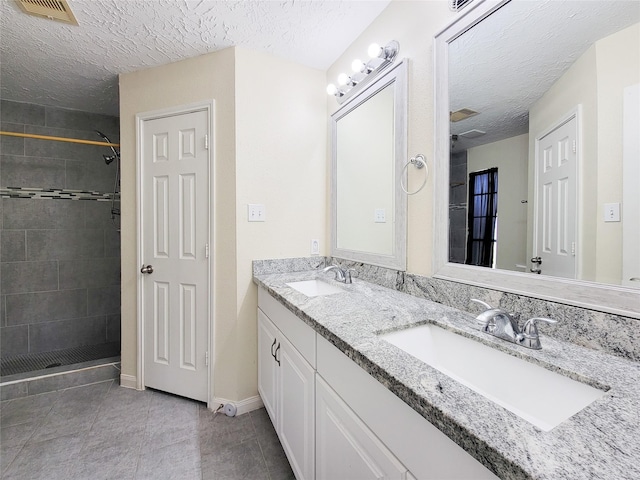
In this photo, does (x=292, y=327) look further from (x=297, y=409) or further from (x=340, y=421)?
(x=340, y=421)

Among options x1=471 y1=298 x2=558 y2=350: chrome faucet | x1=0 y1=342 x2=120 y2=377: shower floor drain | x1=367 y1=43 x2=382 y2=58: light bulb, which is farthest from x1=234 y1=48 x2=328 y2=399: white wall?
x1=0 y1=342 x2=120 y2=377: shower floor drain

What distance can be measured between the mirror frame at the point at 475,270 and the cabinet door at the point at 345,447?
64cm

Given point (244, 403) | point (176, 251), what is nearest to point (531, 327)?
point (244, 403)

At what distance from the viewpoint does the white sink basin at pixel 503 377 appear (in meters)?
0.63

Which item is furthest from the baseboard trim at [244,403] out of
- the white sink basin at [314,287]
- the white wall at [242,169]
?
the white sink basin at [314,287]

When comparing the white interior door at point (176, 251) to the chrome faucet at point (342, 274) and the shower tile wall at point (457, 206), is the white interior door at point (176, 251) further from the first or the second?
the shower tile wall at point (457, 206)

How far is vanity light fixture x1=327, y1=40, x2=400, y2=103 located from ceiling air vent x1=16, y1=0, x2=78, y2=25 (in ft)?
4.66

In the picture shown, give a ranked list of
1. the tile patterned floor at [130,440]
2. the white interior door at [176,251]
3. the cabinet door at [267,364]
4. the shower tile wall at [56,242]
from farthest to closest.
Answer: the shower tile wall at [56,242]
the white interior door at [176,251]
the cabinet door at [267,364]
the tile patterned floor at [130,440]

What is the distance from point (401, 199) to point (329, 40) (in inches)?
44.1

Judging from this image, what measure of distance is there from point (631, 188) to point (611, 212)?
0.22ft

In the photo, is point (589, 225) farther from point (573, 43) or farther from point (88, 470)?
point (88, 470)

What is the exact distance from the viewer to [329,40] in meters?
1.73

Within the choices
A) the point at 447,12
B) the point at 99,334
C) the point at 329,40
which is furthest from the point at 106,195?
the point at 447,12

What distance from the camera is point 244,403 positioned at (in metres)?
1.82
